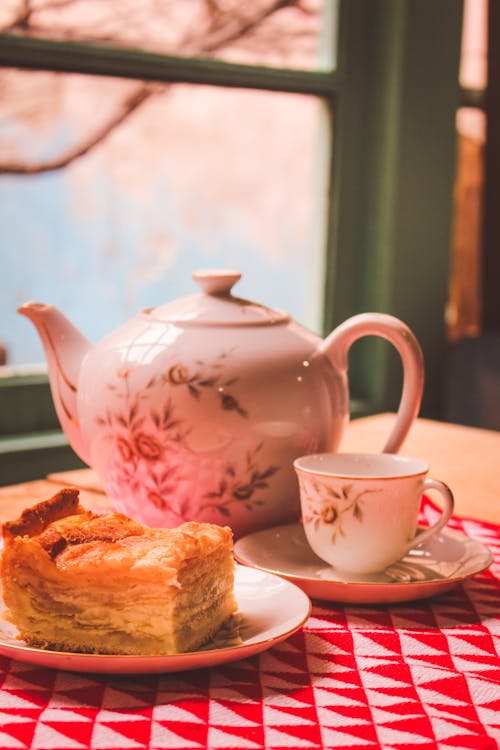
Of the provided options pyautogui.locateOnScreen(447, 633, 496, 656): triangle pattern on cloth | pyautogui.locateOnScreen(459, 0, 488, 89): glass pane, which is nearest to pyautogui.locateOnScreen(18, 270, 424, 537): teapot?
pyautogui.locateOnScreen(447, 633, 496, 656): triangle pattern on cloth

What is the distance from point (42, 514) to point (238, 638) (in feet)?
0.53

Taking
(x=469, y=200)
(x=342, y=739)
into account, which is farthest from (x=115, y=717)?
(x=469, y=200)

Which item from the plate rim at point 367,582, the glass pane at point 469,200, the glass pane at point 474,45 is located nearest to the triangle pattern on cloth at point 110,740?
the plate rim at point 367,582

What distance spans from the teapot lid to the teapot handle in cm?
5

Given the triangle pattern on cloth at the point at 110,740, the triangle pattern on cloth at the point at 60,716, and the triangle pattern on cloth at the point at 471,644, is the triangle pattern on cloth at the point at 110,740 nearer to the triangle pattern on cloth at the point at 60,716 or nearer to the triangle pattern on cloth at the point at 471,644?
the triangle pattern on cloth at the point at 60,716

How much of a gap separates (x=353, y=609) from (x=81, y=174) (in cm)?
109

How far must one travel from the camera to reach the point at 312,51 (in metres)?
1.91

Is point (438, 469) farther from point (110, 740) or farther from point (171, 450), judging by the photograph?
point (110, 740)

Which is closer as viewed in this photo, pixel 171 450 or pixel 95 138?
pixel 171 450

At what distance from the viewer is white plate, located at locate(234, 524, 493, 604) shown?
726 millimetres

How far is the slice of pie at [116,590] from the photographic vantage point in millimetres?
599

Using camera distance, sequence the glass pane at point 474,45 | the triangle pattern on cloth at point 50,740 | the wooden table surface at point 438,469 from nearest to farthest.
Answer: the triangle pattern on cloth at point 50,740 < the wooden table surface at point 438,469 < the glass pane at point 474,45

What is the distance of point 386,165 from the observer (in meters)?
1.95

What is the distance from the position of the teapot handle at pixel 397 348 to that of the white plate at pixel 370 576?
98mm
